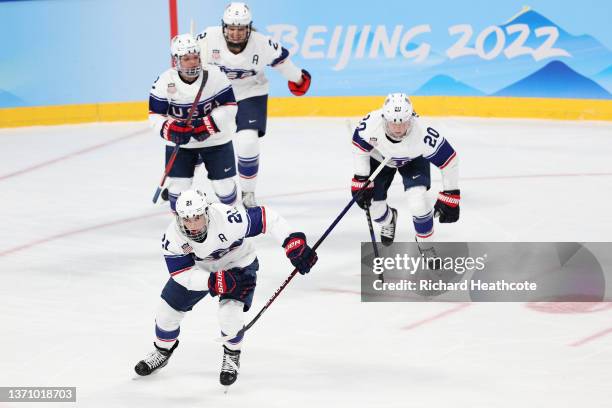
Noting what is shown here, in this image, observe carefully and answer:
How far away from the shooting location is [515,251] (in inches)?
275

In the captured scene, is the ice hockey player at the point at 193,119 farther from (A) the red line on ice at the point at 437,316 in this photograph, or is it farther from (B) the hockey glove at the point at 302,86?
(A) the red line on ice at the point at 437,316

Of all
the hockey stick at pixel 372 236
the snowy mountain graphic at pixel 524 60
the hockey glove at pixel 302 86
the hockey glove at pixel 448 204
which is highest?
the snowy mountain graphic at pixel 524 60

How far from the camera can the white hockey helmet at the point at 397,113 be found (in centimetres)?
598

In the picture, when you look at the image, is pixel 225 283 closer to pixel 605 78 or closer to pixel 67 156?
pixel 67 156

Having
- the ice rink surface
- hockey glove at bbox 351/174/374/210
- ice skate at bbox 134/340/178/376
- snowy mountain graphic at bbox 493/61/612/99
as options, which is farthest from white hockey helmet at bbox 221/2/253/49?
snowy mountain graphic at bbox 493/61/612/99

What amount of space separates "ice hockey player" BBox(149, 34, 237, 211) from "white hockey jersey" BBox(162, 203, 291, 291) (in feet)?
6.49

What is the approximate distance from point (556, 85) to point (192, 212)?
6.67 meters

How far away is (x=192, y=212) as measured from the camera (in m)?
4.55

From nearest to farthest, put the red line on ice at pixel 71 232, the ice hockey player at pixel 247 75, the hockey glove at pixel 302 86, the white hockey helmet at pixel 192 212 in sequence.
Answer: the white hockey helmet at pixel 192 212 → the red line on ice at pixel 71 232 → the ice hockey player at pixel 247 75 → the hockey glove at pixel 302 86

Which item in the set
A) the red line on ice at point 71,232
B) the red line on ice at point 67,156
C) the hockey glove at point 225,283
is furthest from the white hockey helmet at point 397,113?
the red line on ice at point 67,156

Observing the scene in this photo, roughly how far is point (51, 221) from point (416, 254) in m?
2.60

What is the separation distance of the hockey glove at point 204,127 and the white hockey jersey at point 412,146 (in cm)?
89

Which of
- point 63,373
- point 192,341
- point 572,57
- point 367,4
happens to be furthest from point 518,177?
point 63,373

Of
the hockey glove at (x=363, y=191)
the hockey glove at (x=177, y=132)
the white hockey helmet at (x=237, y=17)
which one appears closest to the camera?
the hockey glove at (x=363, y=191)
